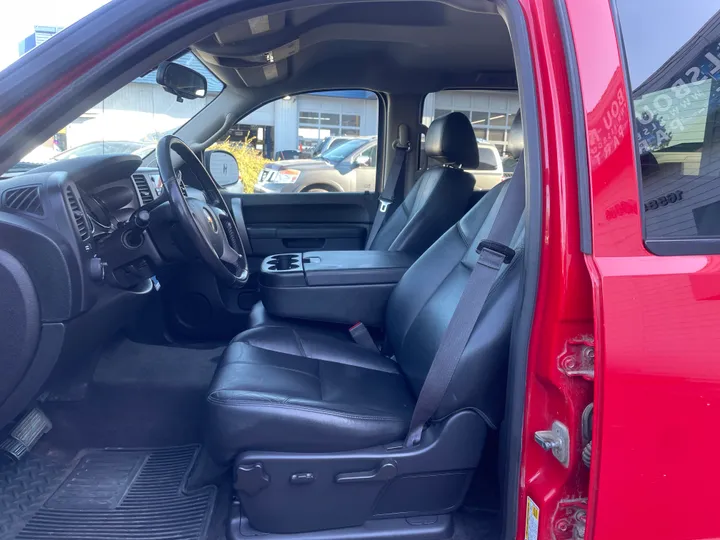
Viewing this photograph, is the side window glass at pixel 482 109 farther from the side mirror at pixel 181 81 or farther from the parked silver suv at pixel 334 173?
the side mirror at pixel 181 81

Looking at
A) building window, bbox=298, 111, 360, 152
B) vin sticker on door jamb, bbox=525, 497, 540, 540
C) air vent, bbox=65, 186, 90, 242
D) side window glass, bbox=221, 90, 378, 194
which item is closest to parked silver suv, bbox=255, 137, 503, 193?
side window glass, bbox=221, 90, 378, 194

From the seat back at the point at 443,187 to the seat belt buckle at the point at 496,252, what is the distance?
129cm

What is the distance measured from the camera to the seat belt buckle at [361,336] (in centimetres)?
225

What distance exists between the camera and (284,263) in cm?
251

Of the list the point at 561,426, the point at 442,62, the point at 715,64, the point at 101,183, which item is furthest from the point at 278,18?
the point at 561,426

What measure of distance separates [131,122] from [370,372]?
147cm

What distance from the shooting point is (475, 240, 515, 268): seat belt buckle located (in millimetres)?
1395

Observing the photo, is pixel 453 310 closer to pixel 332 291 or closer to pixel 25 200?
pixel 332 291

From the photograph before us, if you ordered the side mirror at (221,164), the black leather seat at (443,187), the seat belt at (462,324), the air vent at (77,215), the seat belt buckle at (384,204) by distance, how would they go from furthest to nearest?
1. the seat belt buckle at (384,204)
2. the side mirror at (221,164)
3. the black leather seat at (443,187)
4. the air vent at (77,215)
5. the seat belt at (462,324)

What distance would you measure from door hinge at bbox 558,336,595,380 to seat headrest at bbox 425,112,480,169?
1.81 metres

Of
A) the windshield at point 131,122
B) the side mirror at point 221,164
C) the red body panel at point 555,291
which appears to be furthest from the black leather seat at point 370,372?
the side mirror at point 221,164

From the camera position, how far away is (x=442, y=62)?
3092 mm

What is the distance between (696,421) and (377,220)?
241 cm

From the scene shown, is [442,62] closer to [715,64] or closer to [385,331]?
[385,331]
